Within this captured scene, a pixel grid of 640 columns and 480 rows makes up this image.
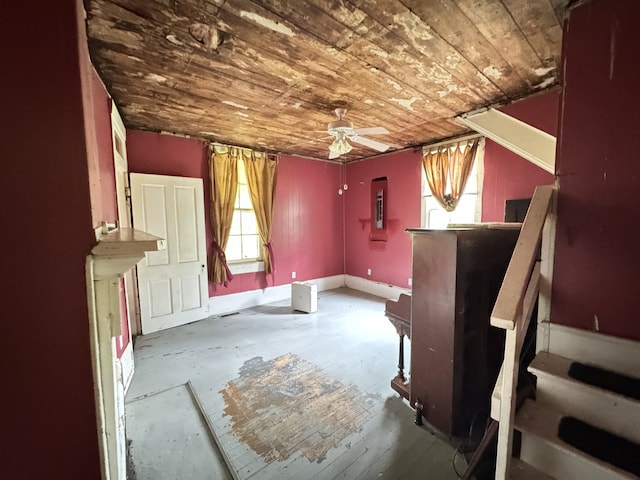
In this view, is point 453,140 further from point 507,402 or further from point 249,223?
point 507,402

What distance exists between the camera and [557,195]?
147 centimetres

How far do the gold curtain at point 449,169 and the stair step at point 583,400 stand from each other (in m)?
2.73

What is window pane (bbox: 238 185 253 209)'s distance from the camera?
4.41 m

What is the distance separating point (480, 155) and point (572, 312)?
2.64m

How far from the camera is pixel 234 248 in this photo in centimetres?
443

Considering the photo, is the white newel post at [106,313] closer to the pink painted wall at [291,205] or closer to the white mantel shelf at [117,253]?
the white mantel shelf at [117,253]

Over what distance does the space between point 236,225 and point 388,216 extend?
2645mm

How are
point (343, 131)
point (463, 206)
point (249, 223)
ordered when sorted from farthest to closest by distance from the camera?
1. point (249, 223)
2. point (463, 206)
3. point (343, 131)

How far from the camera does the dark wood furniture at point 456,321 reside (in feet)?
5.64

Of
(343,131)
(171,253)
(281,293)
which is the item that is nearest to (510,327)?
(343,131)

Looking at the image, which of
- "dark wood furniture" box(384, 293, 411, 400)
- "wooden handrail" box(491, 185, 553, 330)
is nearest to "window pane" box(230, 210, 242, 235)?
"dark wood furniture" box(384, 293, 411, 400)

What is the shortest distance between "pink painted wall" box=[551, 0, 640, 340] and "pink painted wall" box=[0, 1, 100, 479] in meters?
2.22

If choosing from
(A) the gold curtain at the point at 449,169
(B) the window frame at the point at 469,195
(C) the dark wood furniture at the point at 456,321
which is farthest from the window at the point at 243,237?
(C) the dark wood furniture at the point at 456,321

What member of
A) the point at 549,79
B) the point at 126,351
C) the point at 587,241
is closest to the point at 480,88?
the point at 549,79
